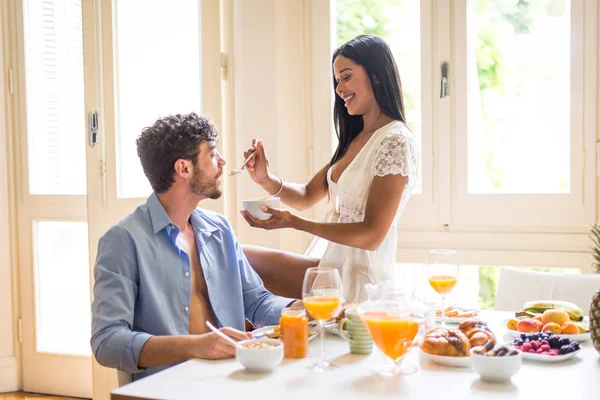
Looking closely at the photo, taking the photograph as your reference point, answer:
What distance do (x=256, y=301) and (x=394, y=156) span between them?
1.97 ft

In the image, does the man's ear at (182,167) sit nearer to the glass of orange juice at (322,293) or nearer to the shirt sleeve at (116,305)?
the shirt sleeve at (116,305)

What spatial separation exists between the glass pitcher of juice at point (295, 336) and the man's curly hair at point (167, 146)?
643 millimetres

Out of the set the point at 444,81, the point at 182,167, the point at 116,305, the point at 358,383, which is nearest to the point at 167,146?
the point at 182,167

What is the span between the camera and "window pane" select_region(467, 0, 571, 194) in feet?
10.2

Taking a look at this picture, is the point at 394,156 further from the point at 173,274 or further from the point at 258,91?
the point at 258,91

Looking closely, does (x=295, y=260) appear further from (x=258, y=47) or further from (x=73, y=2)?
(x=73, y=2)

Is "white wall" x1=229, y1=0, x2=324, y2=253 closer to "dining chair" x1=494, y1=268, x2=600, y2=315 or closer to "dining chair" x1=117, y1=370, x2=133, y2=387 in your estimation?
"dining chair" x1=494, y1=268, x2=600, y2=315

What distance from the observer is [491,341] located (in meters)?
→ 1.40

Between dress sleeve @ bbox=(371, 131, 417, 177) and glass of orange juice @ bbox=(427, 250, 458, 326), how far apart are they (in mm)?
479

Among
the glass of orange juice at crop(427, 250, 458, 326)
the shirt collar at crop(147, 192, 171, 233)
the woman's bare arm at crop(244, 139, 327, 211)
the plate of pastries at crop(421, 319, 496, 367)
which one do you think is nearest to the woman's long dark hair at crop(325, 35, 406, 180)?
the woman's bare arm at crop(244, 139, 327, 211)

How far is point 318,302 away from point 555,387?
48cm

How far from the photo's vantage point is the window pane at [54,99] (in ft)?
11.9

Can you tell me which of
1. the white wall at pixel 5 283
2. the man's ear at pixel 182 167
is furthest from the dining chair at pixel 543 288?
the white wall at pixel 5 283

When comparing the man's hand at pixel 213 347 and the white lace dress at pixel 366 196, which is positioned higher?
the white lace dress at pixel 366 196
